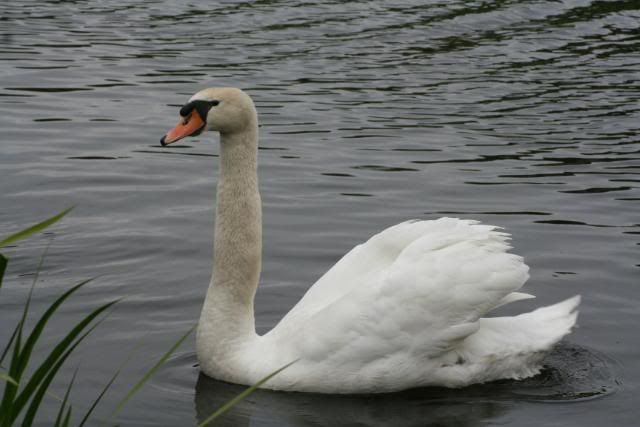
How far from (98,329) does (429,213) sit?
3.61 m

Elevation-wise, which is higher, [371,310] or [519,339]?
[371,310]

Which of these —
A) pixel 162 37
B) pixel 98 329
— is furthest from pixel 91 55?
pixel 98 329

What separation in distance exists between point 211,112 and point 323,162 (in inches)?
216

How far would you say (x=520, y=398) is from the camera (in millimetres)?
6648

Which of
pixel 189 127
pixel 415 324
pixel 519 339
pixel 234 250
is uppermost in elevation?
pixel 189 127

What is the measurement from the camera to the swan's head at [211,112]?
21.9ft

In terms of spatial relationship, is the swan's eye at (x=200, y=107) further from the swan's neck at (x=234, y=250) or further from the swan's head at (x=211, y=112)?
the swan's neck at (x=234, y=250)

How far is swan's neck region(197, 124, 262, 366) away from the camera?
22.3 feet

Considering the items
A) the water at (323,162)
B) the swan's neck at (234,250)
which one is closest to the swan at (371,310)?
the swan's neck at (234,250)

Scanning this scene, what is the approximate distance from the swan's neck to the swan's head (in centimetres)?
13

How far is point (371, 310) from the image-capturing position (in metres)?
6.38

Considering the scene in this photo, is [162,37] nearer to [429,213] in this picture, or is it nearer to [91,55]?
[91,55]

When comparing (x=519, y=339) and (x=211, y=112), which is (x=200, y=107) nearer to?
(x=211, y=112)

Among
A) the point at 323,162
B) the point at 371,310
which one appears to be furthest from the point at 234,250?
the point at 323,162
